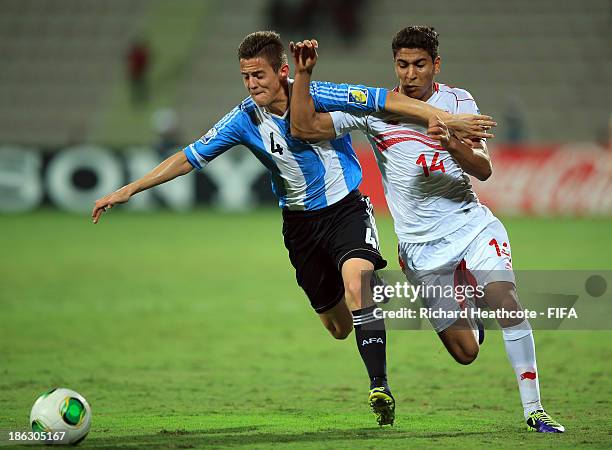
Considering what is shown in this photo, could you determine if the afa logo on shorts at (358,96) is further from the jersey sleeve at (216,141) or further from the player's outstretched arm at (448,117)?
the jersey sleeve at (216,141)

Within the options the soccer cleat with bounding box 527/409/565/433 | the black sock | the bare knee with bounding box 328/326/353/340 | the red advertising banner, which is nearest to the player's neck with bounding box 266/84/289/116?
the black sock

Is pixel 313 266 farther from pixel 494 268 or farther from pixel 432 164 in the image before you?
pixel 494 268

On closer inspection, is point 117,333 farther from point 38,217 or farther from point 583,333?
point 38,217

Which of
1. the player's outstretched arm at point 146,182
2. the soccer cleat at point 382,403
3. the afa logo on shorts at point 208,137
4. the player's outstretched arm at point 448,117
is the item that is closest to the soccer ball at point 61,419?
the player's outstretched arm at point 146,182

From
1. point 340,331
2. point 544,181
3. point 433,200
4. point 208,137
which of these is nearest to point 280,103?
point 208,137

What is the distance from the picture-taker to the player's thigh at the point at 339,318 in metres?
7.24

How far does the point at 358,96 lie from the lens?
6266 mm

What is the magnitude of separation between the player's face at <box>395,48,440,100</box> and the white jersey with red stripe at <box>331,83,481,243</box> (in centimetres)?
15

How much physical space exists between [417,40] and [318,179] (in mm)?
1194

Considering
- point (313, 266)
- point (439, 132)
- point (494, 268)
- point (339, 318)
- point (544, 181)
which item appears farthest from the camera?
point (544, 181)

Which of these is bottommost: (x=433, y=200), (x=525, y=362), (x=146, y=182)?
(x=525, y=362)

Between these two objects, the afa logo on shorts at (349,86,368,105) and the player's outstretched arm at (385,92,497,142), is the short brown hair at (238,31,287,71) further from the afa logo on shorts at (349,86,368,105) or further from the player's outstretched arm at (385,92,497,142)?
the player's outstretched arm at (385,92,497,142)

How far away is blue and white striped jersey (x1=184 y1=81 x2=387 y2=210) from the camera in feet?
21.9

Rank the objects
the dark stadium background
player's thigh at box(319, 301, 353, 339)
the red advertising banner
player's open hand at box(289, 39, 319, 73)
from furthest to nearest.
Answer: the red advertising banner, player's thigh at box(319, 301, 353, 339), the dark stadium background, player's open hand at box(289, 39, 319, 73)
